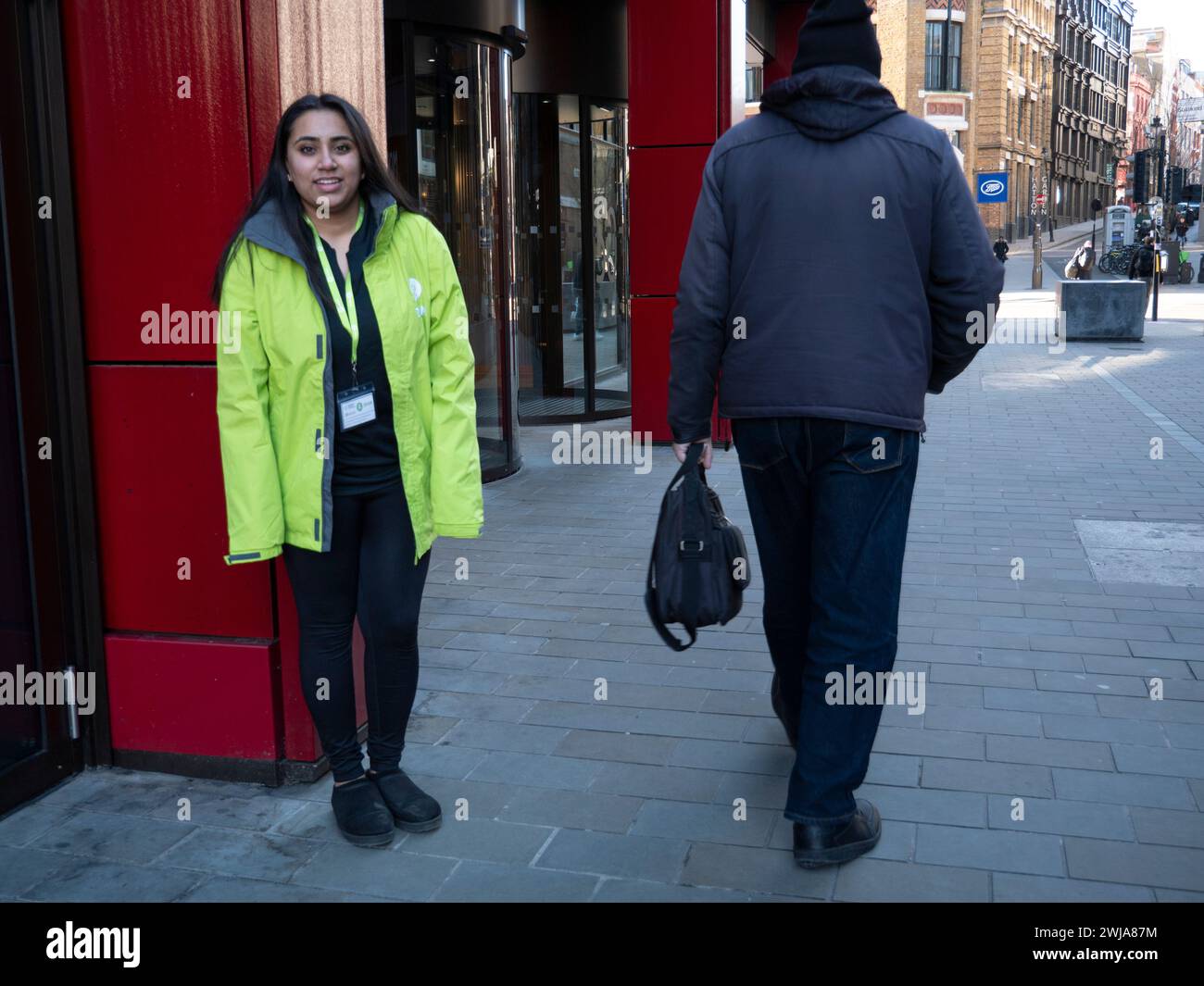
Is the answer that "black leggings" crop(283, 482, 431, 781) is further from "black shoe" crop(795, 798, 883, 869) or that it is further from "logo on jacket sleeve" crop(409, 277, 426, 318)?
"black shoe" crop(795, 798, 883, 869)

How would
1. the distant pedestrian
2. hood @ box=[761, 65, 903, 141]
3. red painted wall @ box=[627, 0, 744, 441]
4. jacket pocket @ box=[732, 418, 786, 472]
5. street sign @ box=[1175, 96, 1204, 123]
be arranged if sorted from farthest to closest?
1. street sign @ box=[1175, 96, 1204, 123]
2. the distant pedestrian
3. red painted wall @ box=[627, 0, 744, 441]
4. jacket pocket @ box=[732, 418, 786, 472]
5. hood @ box=[761, 65, 903, 141]

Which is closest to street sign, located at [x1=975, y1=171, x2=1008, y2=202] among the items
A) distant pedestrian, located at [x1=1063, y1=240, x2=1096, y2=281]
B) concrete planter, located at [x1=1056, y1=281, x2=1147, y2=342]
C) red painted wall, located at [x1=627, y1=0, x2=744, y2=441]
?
distant pedestrian, located at [x1=1063, y1=240, x2=1096, y2=281]

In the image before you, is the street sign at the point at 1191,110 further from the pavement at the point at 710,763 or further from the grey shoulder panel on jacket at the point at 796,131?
the grey shoulder panel on jacket at the point at 796,131

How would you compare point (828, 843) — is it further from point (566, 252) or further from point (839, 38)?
point (566, 252)

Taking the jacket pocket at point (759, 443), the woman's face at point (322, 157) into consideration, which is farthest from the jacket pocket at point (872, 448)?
the woman's face at point (322, 157)

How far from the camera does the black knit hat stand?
2.99 m

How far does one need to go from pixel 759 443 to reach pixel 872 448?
273 mm

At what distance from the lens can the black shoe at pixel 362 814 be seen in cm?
329

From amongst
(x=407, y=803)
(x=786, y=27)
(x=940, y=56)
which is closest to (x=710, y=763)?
(x=407, y=803)

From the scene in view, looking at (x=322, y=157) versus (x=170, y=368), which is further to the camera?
(x=170, y=368)

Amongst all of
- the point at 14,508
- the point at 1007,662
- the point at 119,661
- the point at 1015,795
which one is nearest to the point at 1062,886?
the point at 1015,795

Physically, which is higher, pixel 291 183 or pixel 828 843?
pixel 291 183

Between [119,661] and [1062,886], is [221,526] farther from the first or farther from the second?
[1062,886]

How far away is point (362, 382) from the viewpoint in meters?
→ 3.15
